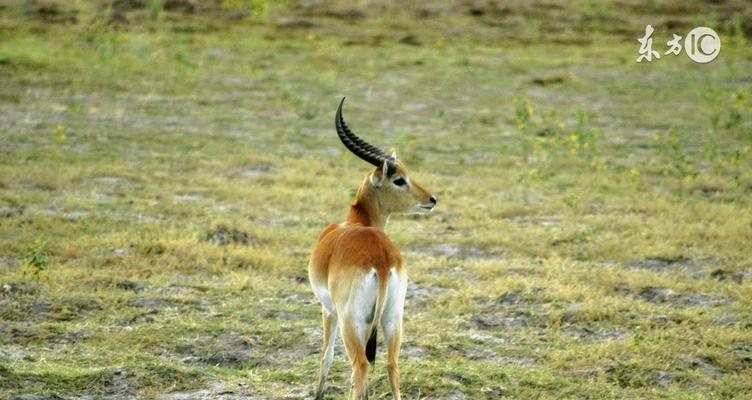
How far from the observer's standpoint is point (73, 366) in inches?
281

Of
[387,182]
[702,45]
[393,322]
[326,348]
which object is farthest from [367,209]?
[702,45]

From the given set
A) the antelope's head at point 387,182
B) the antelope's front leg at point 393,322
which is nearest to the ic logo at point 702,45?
the antelope's head at point 387,182

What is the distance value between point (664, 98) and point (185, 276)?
40.0ft

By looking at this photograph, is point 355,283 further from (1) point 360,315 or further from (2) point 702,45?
(2) point 702,45

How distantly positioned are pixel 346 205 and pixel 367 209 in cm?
500

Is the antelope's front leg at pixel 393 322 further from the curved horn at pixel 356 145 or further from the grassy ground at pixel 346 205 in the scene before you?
the curved horn at pixel 356 145

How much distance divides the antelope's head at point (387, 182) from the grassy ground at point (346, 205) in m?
0.94

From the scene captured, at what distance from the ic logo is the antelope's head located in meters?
17.6

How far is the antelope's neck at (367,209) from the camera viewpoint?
7371 millimetres

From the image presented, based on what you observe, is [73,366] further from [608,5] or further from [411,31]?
[608,5]

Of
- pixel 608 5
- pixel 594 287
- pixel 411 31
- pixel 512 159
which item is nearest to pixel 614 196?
pixel 512 159

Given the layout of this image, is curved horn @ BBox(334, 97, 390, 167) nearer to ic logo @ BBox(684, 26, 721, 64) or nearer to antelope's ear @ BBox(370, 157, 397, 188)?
antelope's ear @ BBox(370, 157, 397, 188)

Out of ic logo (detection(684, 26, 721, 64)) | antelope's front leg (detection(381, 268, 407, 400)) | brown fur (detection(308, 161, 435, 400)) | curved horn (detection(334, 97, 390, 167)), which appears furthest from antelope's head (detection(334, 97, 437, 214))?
ic logo (detection(684, 26, 721, 64))

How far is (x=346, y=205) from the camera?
40.9 ft
